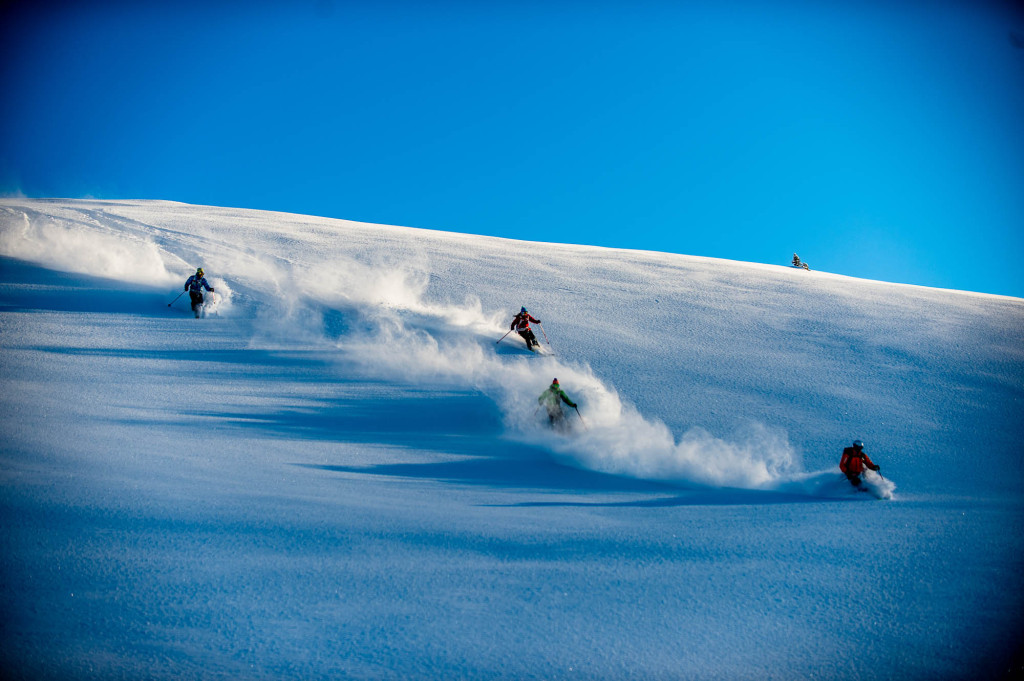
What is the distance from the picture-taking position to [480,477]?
8.27 metres

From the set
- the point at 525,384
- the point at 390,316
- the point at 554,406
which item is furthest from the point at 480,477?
the point at 390,316

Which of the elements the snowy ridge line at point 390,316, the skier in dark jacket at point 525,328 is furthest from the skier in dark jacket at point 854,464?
the skier in dark jacket at point 525,328

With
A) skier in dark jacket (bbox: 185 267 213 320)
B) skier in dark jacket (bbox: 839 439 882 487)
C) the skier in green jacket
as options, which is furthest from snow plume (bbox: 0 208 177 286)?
skier in dark jacket (bbox: 839 439 882 487)

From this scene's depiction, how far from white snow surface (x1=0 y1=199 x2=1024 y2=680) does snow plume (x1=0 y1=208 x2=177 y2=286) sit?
11 cm

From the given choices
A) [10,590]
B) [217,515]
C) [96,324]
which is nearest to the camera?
[10,590]

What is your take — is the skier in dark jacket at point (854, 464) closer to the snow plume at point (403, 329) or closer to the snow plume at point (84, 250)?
the snow plume at point (403, 329)

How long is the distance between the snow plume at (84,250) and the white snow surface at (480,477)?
0.11 meters

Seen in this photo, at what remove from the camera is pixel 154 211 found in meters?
23.7

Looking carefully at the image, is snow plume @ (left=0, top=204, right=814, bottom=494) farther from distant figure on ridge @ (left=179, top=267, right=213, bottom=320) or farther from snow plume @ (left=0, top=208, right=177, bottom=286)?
distant figure on ridge @ (left=179, top=267, right=213, bottom=320)

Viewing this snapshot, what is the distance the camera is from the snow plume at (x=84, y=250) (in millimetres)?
15125

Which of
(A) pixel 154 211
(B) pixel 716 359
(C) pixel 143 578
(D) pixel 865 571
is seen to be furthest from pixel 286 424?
(A) pixel 154 211

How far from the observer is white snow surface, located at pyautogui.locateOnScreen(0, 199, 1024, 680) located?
468 centimetres

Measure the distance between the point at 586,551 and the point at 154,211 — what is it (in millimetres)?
24181

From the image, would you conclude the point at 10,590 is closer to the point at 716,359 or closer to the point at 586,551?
the point at 586,551
